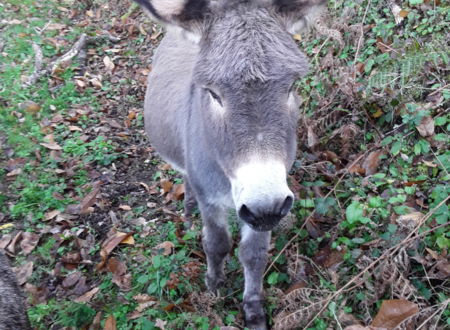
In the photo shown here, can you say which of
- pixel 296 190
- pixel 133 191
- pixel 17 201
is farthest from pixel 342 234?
pixel 17 201

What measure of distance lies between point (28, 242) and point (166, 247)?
1464 millimetres

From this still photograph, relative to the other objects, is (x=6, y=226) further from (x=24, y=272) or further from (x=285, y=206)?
(x=285, y=206)

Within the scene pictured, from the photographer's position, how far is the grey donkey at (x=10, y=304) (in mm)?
2650

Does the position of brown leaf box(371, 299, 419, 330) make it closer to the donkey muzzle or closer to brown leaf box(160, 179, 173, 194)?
the donkey muzzle

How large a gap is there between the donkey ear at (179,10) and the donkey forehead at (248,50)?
3.8 inches

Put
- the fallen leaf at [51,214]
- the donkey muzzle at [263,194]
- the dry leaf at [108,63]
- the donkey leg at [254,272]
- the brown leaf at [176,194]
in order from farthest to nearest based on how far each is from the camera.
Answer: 1. the dry leaf at [108,63]
2. the brown leaf at [176,194]
3. the fallen leaf at [51,214]
4. the donkey leg at [254,272]
5. the donkey muzzle at [263,194]

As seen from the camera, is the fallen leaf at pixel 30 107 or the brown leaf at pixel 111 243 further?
the fallen leaf at pixel 30 107

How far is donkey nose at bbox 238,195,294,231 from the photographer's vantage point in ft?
6.46

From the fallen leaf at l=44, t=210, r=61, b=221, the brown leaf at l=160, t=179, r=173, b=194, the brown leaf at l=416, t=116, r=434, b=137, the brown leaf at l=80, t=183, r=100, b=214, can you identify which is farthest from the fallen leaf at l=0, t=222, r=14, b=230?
the brown leaf at l=416, t=116, r=434, b=137

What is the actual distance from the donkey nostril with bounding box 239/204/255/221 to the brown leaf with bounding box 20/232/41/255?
2.92m

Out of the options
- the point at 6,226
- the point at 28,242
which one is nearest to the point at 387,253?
the point at 28,242

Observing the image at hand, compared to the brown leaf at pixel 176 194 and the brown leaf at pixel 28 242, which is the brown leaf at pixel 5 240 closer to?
the brown leaf at pixel 28 242

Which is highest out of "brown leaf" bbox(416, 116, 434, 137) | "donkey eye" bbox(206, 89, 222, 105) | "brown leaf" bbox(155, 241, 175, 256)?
"donkey eye" bbox(206, 89, 222, 105)

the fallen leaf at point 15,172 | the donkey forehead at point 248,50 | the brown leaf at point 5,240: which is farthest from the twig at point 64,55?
the donkey forehead at point 248,50
